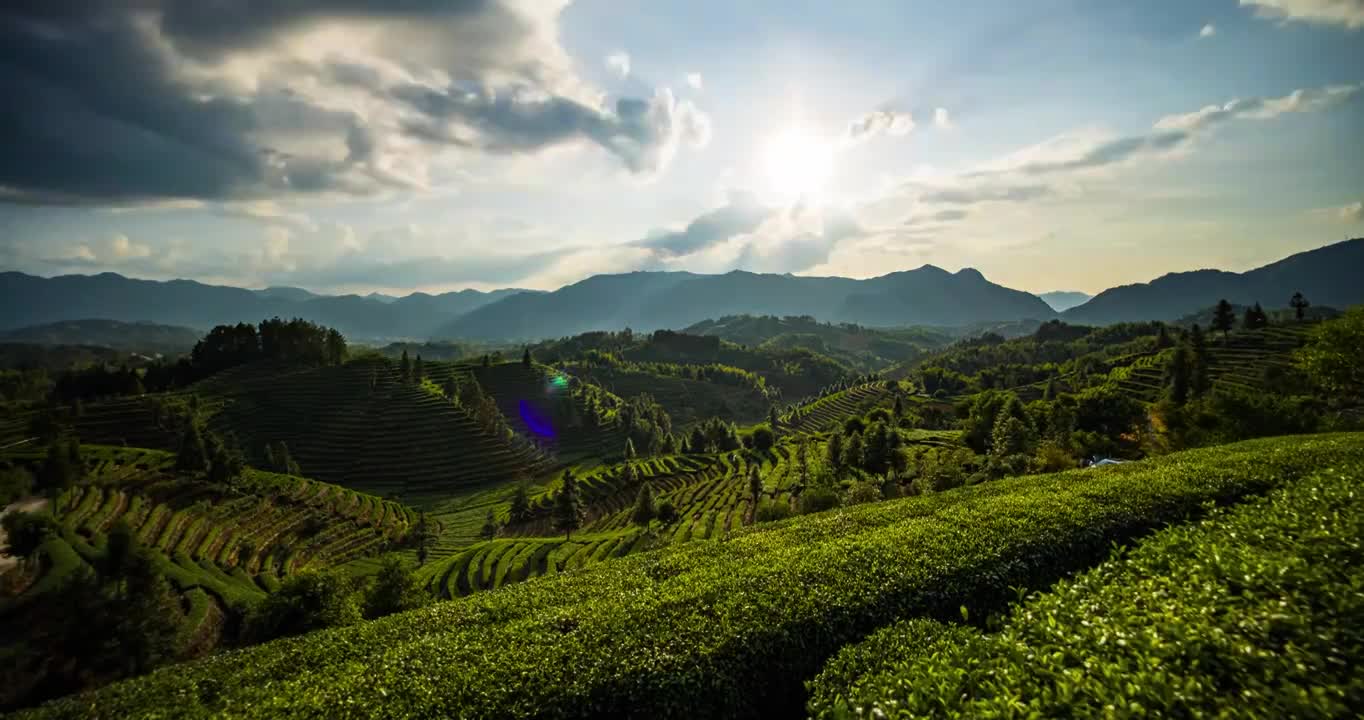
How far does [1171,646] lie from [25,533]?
77042 millimetres

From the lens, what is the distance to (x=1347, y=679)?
5.87m

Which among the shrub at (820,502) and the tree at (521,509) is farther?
the tree at (521,509)

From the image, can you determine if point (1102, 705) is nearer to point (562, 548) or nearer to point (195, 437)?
point (562, 548)

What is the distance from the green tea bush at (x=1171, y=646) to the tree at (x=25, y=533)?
71715 millimetres

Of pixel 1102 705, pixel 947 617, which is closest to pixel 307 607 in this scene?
pixel 947 617

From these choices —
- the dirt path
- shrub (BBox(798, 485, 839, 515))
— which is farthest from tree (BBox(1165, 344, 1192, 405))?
the dirt path

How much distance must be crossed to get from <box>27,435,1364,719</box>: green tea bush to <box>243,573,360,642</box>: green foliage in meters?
8.76

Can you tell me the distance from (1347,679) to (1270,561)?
2.94 metres

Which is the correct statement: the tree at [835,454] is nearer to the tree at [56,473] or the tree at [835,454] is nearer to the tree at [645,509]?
the tree at [645,509]

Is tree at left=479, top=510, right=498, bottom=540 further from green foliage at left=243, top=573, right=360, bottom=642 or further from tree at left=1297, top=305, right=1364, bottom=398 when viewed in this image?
tree at left=1297, top=305, right=1364, bottom=398

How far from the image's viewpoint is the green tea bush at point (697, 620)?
31.8 feet

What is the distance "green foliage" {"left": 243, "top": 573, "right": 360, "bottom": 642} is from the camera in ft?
78.3

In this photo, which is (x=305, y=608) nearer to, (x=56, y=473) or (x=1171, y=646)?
(x=1171, y=646)

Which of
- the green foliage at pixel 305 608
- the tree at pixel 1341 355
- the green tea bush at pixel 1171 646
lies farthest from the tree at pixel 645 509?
the tree at pixel 1341 355
